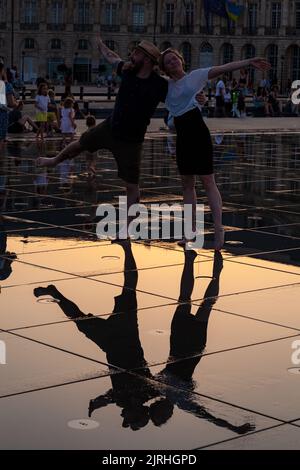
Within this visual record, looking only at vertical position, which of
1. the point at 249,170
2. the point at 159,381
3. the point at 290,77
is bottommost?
the point at 159,381

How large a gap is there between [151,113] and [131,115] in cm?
17

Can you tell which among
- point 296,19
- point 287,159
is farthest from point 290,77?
point 287,159

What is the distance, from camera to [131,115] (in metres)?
9.24

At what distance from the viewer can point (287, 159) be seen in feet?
63.7

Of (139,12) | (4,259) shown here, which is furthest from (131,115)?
(139,12)

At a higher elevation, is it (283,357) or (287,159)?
(287,159)

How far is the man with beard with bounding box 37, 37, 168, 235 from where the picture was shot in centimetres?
909

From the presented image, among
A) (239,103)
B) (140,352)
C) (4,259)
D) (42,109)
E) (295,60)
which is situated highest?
(295,60)

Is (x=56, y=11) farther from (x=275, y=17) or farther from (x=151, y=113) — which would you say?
(x=151, y=113)

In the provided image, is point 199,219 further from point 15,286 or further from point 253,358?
point 253,358

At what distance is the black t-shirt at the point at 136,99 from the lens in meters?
9.10

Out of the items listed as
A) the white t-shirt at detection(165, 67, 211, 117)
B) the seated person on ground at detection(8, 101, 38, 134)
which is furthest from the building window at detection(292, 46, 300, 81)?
the white t-shirt at detection(165, 67, 211, 117)

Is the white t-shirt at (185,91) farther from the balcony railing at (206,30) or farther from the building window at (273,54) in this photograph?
the balcony railing at (206,30)

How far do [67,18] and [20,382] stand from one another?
99191mm
